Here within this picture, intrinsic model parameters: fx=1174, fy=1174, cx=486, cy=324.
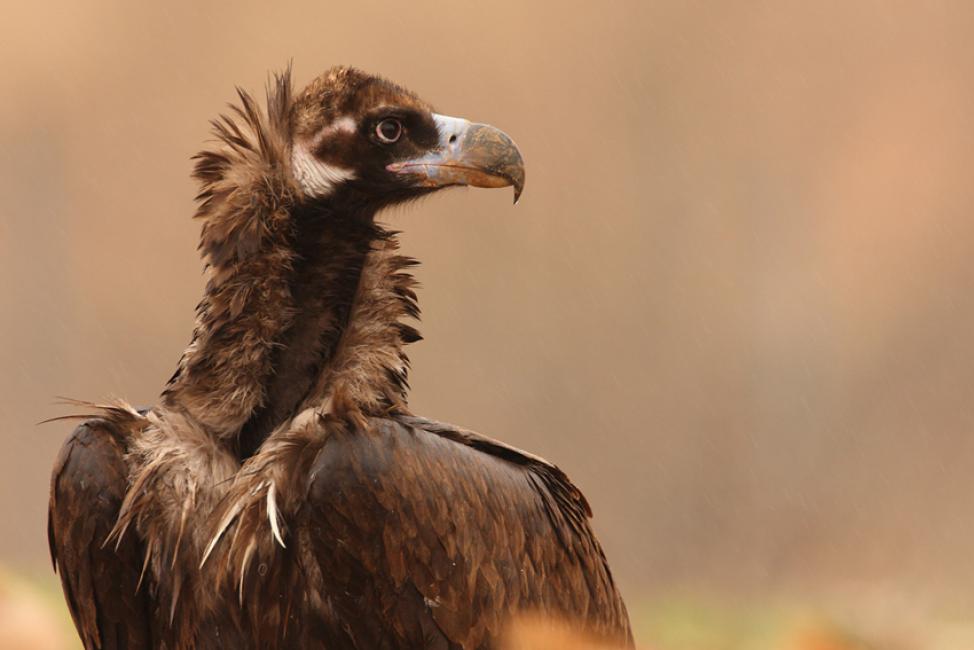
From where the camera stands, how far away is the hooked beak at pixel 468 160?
10.3 ft

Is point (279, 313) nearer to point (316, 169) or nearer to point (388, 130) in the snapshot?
point (316, 169)

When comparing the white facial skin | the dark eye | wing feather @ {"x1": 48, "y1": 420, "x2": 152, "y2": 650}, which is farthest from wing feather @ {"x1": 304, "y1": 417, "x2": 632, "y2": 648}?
the dark eye

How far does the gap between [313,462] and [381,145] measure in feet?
3.25

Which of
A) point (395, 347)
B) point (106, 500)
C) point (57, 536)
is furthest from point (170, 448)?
point (395, 347)

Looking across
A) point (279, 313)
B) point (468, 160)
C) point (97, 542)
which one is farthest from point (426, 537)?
point (468, 160)

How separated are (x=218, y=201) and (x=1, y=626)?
1.36 m

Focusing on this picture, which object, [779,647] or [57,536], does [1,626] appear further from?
[779,647]

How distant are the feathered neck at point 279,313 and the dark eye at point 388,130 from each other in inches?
10.1

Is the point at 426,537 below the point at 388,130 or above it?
below

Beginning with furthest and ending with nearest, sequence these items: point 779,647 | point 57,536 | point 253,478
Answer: point 57,536 < point 253,478 < point 779,647

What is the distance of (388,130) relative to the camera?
127 inches

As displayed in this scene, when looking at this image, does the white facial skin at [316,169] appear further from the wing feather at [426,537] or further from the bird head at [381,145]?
the wing feather at [426,537]

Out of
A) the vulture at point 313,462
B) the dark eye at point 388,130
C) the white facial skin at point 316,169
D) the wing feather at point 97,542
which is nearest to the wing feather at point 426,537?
the vulture at point 313,462

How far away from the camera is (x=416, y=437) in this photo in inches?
110
